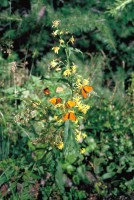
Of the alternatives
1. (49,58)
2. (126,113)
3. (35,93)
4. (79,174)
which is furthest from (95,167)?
(49,58)

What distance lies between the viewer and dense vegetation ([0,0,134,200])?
2.10 m

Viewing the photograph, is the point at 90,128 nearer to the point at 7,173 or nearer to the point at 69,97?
the point at 69,97

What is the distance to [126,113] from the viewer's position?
2996mm

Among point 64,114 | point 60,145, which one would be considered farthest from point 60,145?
point 64,114

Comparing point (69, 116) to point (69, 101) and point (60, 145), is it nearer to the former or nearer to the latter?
point (69, 101)

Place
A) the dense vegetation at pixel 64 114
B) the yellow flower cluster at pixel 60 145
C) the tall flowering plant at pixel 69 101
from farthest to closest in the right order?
1. the dense vegetation at pixel 64 114
2. the yellow flower cluster at pixel 60 145
3. the tall flowering plant at pixel 69 101

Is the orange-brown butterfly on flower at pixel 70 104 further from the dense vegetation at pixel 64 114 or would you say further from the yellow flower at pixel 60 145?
the yellow flower at pixel 60 145

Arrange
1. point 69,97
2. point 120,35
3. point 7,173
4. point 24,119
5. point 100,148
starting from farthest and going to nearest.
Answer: point 120,35, point 100,148, point 24,119, point 69,97, point 7,173

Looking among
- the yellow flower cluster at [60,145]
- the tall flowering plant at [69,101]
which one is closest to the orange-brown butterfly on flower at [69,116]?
the tall flowering plant at [69,101]

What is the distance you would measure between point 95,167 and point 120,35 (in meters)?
1.27

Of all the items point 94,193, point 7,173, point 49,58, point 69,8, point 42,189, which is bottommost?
point 94,193

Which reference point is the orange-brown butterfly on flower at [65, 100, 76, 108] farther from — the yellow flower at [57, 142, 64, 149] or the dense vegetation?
the yellow flower at [57, 142, 64, 149]

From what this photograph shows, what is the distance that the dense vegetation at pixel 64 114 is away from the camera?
2102 mm

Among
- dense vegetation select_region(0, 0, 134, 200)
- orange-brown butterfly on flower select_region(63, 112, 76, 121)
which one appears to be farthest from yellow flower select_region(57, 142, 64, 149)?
orange-brown butterfly on flower select_region(63, 112, 76, 121)
